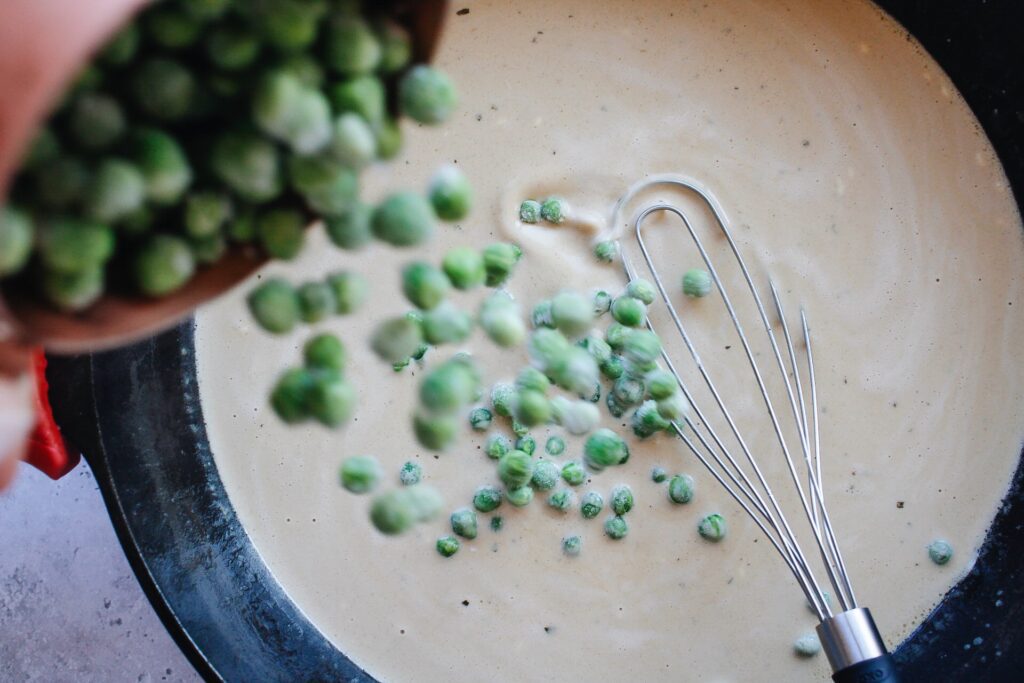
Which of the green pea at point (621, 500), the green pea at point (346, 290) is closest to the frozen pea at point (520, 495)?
the green pea at point (621, 500)

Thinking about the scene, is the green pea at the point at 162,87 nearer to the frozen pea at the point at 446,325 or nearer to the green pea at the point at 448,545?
the frozen pea at the point at 446,325

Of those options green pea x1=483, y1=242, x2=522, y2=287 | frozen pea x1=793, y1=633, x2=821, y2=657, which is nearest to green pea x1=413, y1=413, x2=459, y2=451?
green pea x1=483, y1=242, x2=522, y2=287

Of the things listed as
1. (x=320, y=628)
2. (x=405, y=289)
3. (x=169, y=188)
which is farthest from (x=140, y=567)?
(x=169, y=188)

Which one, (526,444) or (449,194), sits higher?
(449,194)

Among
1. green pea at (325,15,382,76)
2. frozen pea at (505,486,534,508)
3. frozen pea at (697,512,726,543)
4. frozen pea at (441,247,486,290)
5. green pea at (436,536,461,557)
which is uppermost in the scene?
green pea at (325,15,382,76)

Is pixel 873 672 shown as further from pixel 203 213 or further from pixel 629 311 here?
pixel 203 213

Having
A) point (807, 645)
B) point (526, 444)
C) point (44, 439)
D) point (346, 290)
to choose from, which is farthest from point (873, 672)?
point (44, 439)

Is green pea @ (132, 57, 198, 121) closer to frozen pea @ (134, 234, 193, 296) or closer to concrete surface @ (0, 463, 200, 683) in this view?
frozen pea @ (134, 234, 193, 296)
